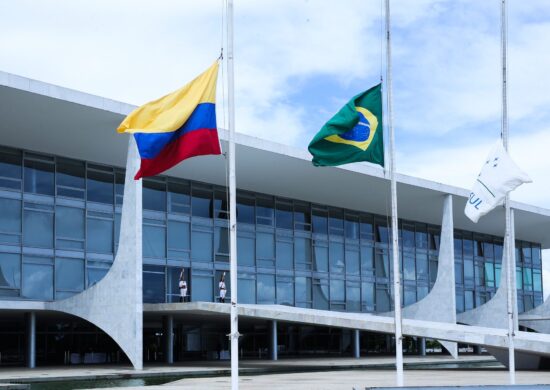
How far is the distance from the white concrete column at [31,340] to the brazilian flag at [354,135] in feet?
64.3

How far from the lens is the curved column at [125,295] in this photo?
3045cm

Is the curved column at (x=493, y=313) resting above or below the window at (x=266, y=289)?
below

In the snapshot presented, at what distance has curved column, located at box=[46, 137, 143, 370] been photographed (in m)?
30.5

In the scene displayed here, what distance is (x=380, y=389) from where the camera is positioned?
1248cm

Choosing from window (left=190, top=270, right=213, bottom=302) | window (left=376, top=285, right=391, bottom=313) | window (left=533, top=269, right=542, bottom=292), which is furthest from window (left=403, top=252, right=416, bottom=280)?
window (left=533, top=269, right=542, bottom=292)

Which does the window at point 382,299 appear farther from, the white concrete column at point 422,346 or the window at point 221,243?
the window at point 221,243

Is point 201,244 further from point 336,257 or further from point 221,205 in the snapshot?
point 336,257

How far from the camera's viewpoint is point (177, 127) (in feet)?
46.9

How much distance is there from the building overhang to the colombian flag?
44.6 feet

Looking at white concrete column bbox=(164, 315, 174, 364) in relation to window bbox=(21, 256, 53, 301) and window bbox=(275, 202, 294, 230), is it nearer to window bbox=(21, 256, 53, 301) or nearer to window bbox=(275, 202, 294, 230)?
window bbox=(21, 256, 53, 301)

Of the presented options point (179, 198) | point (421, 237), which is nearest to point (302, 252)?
point (179, 198)

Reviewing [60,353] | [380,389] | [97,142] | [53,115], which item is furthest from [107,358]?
[380,389]

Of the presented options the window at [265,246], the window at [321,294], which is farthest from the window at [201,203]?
the window at [321,294]

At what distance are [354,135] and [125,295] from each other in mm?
16024
